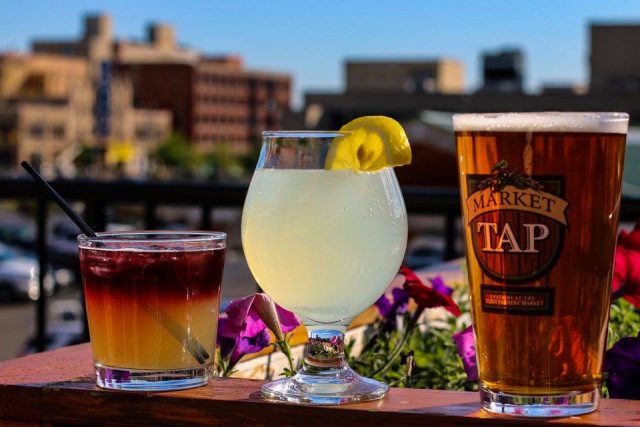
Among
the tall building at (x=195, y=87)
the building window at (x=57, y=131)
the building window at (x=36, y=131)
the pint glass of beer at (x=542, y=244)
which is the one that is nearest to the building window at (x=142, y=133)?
the tall building at (x=195, y=87)

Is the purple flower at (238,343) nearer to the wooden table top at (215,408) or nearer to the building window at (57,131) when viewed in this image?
the wooden table top at (215,408)

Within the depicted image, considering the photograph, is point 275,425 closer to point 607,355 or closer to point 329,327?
point 329,327

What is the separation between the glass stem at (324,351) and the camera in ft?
3.91

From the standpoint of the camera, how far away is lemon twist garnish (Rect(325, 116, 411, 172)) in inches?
47.1

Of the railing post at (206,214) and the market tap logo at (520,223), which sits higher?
the market tap logo at (520,223)

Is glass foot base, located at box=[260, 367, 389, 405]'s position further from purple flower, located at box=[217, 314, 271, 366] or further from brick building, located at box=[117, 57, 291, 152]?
brick building, located at box=[117, 57, 291, 152]

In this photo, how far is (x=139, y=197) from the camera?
3803 millimetres

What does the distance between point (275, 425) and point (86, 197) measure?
2698 mm

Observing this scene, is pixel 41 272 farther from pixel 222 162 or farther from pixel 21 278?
pixel 222 162

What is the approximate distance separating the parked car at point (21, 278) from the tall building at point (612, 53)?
2327 centimetres

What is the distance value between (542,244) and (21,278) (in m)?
44.7

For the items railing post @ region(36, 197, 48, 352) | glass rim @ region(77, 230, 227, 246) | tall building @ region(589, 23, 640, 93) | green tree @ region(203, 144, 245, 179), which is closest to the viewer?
glass rim @ region(77, 230, 227, 246)

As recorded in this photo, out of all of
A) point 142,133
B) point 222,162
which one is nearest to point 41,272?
point 222,162

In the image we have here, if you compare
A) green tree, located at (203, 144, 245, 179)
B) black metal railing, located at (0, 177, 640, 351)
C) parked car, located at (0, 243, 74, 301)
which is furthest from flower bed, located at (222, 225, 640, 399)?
green tree, located at (203, 144, 245, 179)
